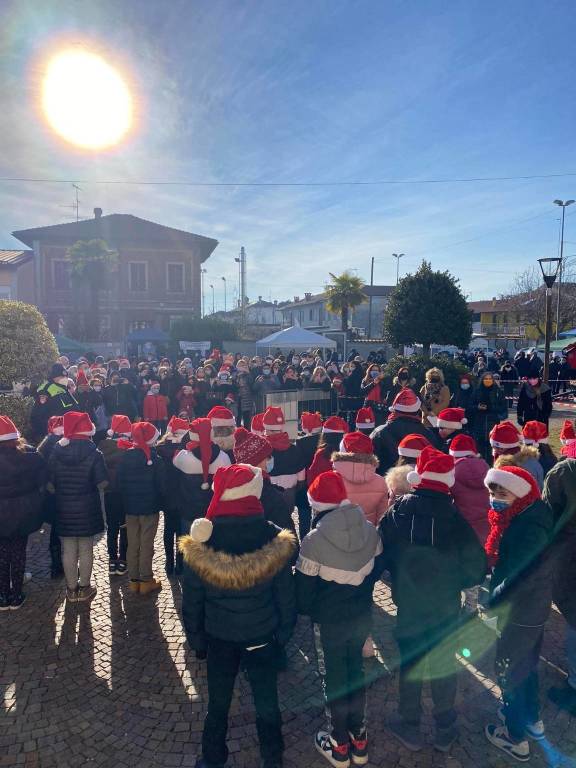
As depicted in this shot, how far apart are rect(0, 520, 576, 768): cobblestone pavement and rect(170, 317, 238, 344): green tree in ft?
91.9

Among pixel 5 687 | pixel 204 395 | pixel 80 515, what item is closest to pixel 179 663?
pixel 5 687

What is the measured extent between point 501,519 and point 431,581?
0.78 meters

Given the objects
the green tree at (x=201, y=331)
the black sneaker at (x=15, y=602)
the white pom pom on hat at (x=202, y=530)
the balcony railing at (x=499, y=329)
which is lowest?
the black sneaker at (x=15, y=602)

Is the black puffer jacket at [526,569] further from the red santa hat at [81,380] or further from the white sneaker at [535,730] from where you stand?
the red santa hat at [81,380]

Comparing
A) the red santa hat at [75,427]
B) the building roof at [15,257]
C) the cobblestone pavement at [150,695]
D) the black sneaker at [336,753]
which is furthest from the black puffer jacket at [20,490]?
the building roof at [15,257]

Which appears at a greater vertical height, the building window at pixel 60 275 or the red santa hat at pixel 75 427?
the building window at pixel 60 275

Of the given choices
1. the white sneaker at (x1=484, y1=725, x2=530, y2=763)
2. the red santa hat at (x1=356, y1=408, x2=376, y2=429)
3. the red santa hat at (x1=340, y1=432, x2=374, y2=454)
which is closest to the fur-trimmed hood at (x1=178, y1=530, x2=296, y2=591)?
the red santa hat at (x1=340, y1=432, x2=374, y2=454)

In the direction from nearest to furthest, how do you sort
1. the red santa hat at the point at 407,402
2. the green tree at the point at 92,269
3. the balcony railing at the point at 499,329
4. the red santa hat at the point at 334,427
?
the red santa hat at the point at 334,427 < the red santa hat at the point at 407,402 < the green tree at the point at 92,269 < the balcony railing at the point at 499,329

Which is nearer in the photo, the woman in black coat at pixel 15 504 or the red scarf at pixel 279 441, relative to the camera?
the woman in black coat at pixel 15 504

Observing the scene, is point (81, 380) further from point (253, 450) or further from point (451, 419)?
point (451, 419)

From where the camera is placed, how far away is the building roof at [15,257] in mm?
34731

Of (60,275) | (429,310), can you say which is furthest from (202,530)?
(60,275)

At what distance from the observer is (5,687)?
152 inches

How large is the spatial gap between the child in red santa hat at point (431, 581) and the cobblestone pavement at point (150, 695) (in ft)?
1.22
